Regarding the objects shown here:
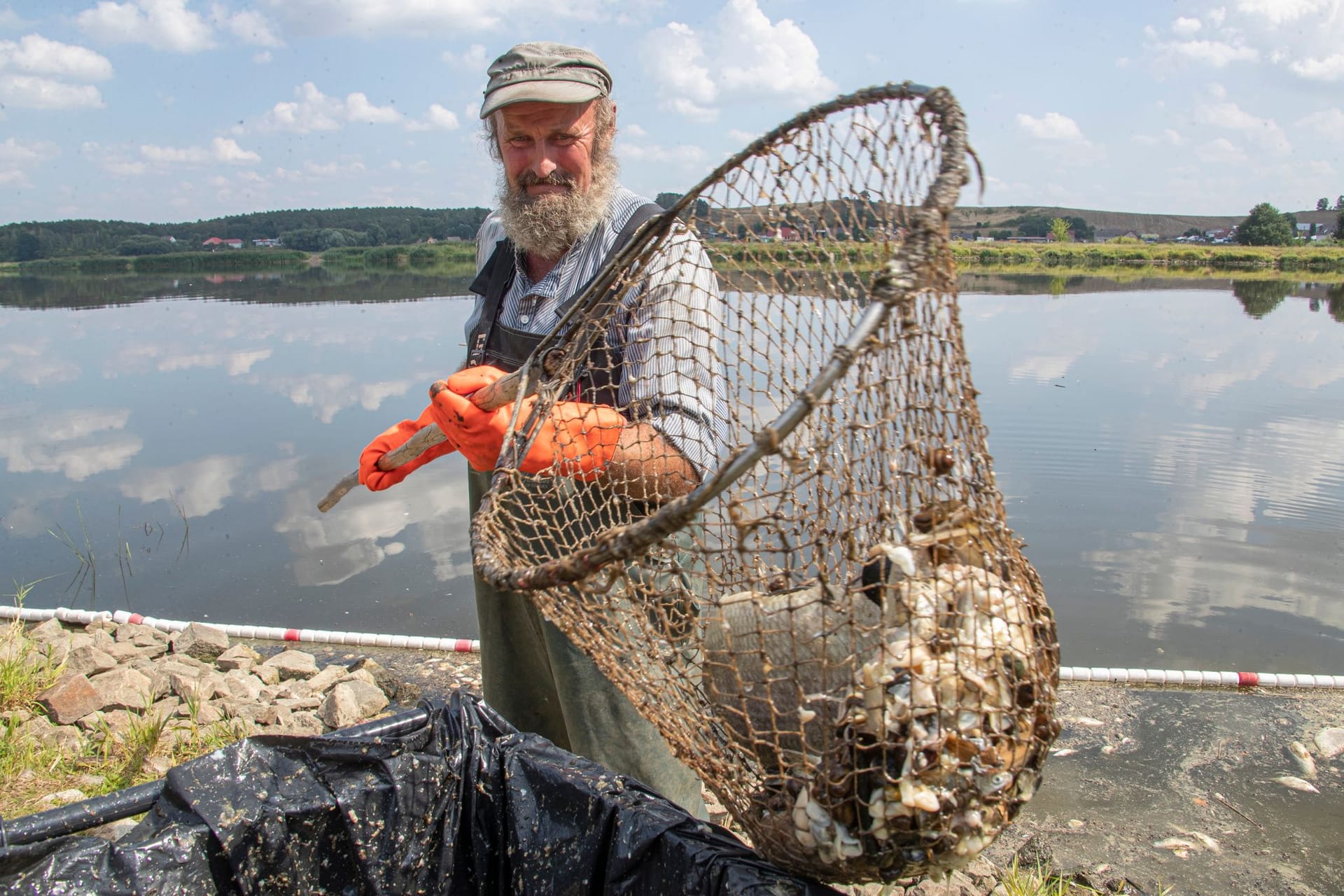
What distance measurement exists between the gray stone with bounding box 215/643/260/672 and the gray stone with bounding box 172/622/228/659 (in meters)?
0.04

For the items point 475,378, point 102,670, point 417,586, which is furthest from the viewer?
point 417,586

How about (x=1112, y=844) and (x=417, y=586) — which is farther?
(x=417, y=586)

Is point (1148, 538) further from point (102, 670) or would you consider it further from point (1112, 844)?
point (102, 670)

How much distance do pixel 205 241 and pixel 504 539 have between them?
2681 inches

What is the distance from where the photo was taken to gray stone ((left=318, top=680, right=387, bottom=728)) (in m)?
2.80

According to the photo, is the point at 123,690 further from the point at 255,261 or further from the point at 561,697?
the point at 255,261

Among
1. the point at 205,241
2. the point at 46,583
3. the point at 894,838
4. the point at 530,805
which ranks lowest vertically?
the point at 46,583

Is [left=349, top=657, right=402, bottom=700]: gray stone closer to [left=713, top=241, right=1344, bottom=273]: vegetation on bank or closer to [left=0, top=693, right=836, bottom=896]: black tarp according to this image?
[left=0, top=693, right=836, bottom=896]: black tarp

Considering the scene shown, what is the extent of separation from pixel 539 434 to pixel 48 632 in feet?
8.78

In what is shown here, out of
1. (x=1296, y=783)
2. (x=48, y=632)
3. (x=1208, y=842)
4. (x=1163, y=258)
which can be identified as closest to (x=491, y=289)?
(x=1208, y=842)

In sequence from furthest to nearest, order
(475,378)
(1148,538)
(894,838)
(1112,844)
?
(1148,538), (1112,844), (475,378), (894,838)

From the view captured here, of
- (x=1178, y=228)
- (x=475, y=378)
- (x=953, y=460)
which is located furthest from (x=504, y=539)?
(x=1178, y=228)

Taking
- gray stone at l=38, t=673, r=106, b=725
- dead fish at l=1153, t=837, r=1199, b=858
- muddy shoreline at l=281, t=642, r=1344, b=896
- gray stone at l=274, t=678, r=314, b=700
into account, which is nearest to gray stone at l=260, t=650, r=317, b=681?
gray stone at l=274, t=678, r=314, b=700

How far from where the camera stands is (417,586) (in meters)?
4.66
